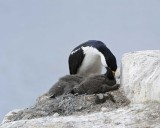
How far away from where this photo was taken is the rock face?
301 inches

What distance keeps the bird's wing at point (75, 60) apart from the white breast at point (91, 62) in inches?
3.3

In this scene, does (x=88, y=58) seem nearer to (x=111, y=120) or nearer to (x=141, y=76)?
(x=141, y=76)

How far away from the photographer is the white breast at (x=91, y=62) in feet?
38.8

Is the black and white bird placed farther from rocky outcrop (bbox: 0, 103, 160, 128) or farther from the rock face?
rocky outcrop (bbox: 0, 103, 160, 128)

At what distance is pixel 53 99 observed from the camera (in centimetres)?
914

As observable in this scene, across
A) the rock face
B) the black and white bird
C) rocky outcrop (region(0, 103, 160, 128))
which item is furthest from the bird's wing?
rocky outcrop (region(0, 103, 160, 128))

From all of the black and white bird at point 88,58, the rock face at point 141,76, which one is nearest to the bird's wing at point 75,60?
the black and white bird at point 88,58

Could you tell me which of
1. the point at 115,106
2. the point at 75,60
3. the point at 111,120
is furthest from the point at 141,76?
the point at 75,60

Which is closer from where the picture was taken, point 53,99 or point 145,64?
point 145,64

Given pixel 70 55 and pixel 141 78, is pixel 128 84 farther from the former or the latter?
pixel 70 55

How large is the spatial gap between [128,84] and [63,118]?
1451 mm

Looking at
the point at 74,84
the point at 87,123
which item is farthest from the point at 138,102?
→ the point at 74,84

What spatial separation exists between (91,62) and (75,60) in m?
0.46

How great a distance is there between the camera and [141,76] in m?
8.08
